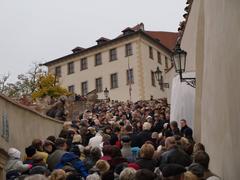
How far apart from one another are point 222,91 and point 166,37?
69207 millimetres

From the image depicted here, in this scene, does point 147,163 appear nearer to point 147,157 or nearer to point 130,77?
point 147,157

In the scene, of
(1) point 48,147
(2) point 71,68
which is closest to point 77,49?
(2) point 71,68

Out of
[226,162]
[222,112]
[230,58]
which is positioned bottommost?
[226,162]

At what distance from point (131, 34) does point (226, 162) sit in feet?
180

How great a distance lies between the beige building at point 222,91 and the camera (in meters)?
8.66

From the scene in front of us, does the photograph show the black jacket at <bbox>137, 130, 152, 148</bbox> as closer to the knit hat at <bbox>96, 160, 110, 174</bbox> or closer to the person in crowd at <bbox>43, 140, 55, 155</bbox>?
the person in crowd at <bbox>43, 140, 55, 155</bbox>

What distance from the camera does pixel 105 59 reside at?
66.6 m

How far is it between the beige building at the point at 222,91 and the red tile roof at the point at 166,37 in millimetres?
62353

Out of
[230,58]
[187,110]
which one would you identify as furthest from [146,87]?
[230,58]

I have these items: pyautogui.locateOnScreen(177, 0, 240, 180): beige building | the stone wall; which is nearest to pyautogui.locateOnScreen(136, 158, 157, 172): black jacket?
pyautogui.locateOnScreen(177, 0, 240, 180): beige building

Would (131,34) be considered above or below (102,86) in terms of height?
above

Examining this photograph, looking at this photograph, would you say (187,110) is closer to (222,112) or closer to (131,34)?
(222,112)

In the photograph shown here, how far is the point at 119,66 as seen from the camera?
64.4 meters

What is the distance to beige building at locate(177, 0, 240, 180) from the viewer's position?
8664 mm
